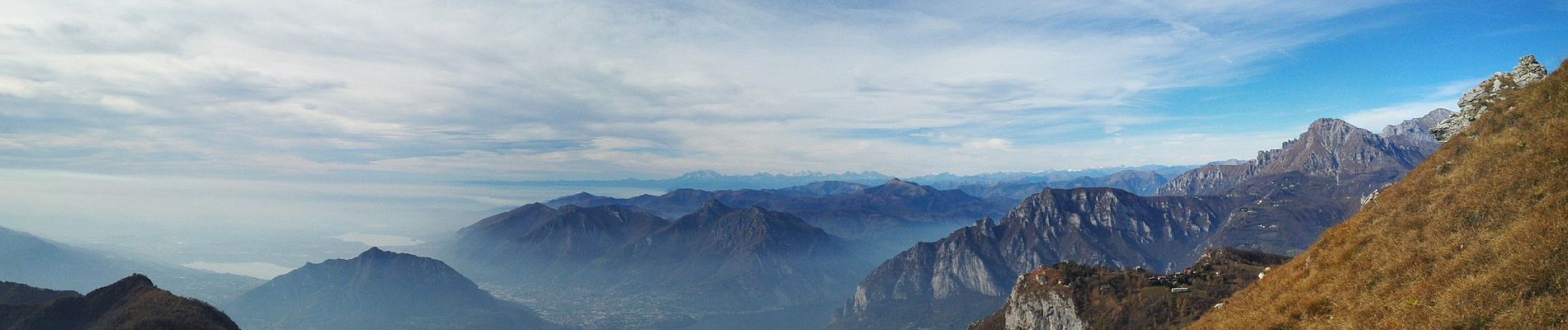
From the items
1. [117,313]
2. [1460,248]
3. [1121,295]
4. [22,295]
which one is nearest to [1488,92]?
[1460,248]

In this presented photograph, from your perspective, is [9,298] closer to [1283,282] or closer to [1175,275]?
[1283,282]

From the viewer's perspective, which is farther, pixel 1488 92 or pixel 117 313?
pixel 117 313

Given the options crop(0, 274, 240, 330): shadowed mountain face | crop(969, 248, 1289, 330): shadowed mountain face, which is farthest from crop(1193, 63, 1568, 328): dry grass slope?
crop(0, 274, 240, 330): shadowed mountain face

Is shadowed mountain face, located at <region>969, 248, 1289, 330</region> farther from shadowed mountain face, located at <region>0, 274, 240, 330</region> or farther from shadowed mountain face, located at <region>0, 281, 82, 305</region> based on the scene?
shadowed mountain face, located at <region>0, 281, 82, 305</region>

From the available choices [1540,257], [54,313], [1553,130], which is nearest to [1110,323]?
[1553,130]

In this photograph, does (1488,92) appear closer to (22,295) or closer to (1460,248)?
(1460,248)

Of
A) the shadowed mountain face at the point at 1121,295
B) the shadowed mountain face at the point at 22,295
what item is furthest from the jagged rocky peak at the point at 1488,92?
the shadowed mountain face at the point at 22,295
